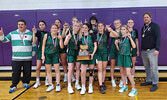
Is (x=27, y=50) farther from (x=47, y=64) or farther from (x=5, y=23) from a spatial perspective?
(x=5, y=23)

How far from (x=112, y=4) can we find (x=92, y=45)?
212cm

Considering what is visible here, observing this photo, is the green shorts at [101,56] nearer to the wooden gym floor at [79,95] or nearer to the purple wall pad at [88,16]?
the wooden gym floor at [79,95]

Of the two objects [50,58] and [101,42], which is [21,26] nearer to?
[50,58]

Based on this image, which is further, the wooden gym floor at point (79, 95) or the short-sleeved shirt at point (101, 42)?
the short-sleeved shirt at point (101, 42)

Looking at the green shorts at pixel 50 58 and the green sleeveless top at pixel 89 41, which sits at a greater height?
the green sleeveless top at pixel 89 41

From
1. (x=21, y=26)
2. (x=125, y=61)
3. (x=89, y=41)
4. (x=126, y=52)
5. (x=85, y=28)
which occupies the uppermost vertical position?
(x=21, y=26)

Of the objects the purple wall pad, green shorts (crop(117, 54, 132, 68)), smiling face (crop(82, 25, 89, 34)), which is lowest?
green shorts (crop(117, 54, 132, 68))

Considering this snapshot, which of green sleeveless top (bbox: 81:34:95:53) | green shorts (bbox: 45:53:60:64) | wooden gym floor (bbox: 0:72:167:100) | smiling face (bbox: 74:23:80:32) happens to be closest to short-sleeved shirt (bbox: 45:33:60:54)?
green shorts (bbox: 45:53:60:64)

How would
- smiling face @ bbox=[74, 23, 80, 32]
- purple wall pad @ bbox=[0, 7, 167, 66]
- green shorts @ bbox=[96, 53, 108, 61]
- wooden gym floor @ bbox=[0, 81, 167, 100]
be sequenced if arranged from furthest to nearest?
purple wall pad @ bbox=[0, 7, 167, 66], green shorts @ bbox=[96, 53, 108, 61], smiling face @ bbox=[74, 23, 80, 32], wooden gym floor @ bbox=[0, 81, 167, 100]

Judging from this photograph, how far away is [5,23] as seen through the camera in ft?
12.9

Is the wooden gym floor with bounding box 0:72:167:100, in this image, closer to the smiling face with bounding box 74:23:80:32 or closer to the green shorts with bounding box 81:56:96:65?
the green shorts with bounding box 81:56:96:65

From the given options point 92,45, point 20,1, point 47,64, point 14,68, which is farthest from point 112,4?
point 14,68

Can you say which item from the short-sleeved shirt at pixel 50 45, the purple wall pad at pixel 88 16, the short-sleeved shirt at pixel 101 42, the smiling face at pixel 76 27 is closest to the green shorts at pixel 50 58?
the short-sleeved shirt at pixel 50 45

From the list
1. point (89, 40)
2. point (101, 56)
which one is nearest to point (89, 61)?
point (101, 56)
